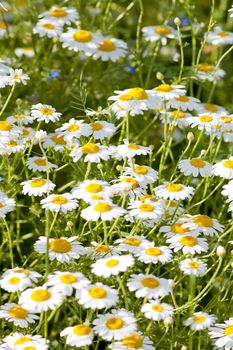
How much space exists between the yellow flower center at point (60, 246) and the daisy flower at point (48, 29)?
4.70 feet

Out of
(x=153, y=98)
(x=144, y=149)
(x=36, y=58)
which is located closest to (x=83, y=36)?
(x=36, y=58)

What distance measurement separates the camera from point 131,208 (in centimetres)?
282

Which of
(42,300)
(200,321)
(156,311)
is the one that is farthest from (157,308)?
(42,300)

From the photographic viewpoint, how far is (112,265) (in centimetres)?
253

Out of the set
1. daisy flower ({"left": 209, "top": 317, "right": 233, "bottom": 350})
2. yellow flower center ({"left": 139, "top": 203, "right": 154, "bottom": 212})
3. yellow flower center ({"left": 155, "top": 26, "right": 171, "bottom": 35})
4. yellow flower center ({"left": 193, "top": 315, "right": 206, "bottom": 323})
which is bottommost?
daisy flower ({"left": 209, "top": 317, "right": 233, "bottom": 350})

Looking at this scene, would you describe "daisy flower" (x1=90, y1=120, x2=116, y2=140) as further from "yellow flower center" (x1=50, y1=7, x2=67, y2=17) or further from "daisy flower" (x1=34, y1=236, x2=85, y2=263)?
"yellow flower center" (x1=50, y1=7, x2=67, y2=17)

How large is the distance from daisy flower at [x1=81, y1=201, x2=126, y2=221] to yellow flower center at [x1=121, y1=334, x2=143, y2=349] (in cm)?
38

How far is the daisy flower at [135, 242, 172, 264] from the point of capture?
106 inches

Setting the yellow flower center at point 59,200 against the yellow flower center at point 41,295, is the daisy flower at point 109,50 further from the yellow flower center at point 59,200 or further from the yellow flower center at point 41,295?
the yellow flower center at point 41,295

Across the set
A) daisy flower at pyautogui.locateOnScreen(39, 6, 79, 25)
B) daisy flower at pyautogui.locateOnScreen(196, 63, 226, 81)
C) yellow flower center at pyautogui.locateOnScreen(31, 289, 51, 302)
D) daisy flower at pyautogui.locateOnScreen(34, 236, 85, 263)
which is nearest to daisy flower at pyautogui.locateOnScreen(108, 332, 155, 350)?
yellow flower center at pyautogui.locateOnScreen(31, 289, 51, 302)

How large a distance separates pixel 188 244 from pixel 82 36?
55.4 inches

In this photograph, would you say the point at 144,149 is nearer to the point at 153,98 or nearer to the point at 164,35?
the point at 153,98

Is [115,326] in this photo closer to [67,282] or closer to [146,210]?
[67,282]

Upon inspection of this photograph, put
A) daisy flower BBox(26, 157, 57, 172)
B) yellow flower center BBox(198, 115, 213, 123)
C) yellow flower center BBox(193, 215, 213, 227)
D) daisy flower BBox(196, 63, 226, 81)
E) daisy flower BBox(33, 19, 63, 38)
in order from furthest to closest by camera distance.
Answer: daisy flower BBox(33, 19, 63, 38)
daisy flower BBox(196, 63, 226, 81)
yellow flower center BBox(198, 115, 213, 123)
daisy flower BBox(26, 157, 57, 172)
yellow flower center BBox(193, 215, 213, 227)
